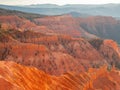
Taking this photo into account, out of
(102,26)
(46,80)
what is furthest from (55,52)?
(102,26)

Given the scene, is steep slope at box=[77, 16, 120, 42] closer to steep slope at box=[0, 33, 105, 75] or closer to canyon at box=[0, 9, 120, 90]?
canyon at box=[0, 9, 120, 90]

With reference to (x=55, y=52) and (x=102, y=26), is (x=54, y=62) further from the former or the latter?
(x=102, y=26)

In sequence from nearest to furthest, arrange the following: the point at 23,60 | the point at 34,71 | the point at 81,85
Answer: the point at 34,71 < the point at 81,85 < the point at 23,60

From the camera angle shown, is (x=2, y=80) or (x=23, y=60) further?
(x=23, y=60)

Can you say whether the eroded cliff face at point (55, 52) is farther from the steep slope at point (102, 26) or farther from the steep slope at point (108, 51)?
the steep slope at point (102, 26)

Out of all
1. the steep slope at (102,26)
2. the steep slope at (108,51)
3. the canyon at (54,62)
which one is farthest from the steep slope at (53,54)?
the steep slope at (102,26)

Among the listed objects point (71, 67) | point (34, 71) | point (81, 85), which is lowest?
point (71, 67)

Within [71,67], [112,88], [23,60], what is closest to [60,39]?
[71,67]

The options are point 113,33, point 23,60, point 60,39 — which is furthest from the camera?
point 113,33

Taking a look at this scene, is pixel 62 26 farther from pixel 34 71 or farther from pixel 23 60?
pixel 34 71
